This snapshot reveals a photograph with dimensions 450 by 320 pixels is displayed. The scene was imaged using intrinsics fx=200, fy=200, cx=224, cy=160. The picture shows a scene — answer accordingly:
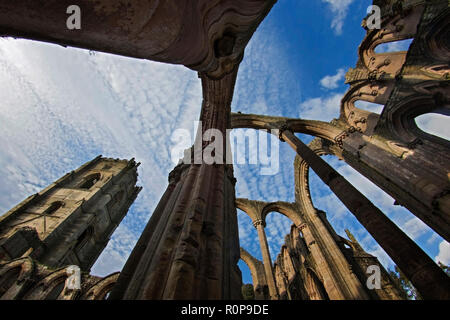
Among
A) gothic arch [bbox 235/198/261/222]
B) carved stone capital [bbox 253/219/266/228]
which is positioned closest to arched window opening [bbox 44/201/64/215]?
gothic arch [bbox 235/198/261/222]

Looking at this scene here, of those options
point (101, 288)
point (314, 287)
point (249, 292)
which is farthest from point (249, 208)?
point (249, 292)

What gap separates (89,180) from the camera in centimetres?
1747

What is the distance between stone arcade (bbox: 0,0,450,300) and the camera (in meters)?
1.58

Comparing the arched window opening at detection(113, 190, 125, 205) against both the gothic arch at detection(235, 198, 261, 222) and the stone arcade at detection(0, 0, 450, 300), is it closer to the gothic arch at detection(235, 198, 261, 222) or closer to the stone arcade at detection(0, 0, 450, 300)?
the stone arcade at detection(0, 0, 450, 300)

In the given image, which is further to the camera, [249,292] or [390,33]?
[390,33]

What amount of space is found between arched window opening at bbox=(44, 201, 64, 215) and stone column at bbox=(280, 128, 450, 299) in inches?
646

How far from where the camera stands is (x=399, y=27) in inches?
333

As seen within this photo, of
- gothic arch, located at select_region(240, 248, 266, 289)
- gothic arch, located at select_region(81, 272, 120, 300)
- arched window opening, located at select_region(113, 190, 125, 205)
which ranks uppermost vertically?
arched window opening, located at select_region(113, 190, 125, 205)

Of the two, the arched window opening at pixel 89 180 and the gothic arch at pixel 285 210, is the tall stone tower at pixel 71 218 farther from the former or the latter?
the gothic arch at pixel 285 210

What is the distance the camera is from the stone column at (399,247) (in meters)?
2.11

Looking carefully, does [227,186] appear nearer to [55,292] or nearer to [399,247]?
[399,247]

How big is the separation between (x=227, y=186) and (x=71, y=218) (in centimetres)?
1377
